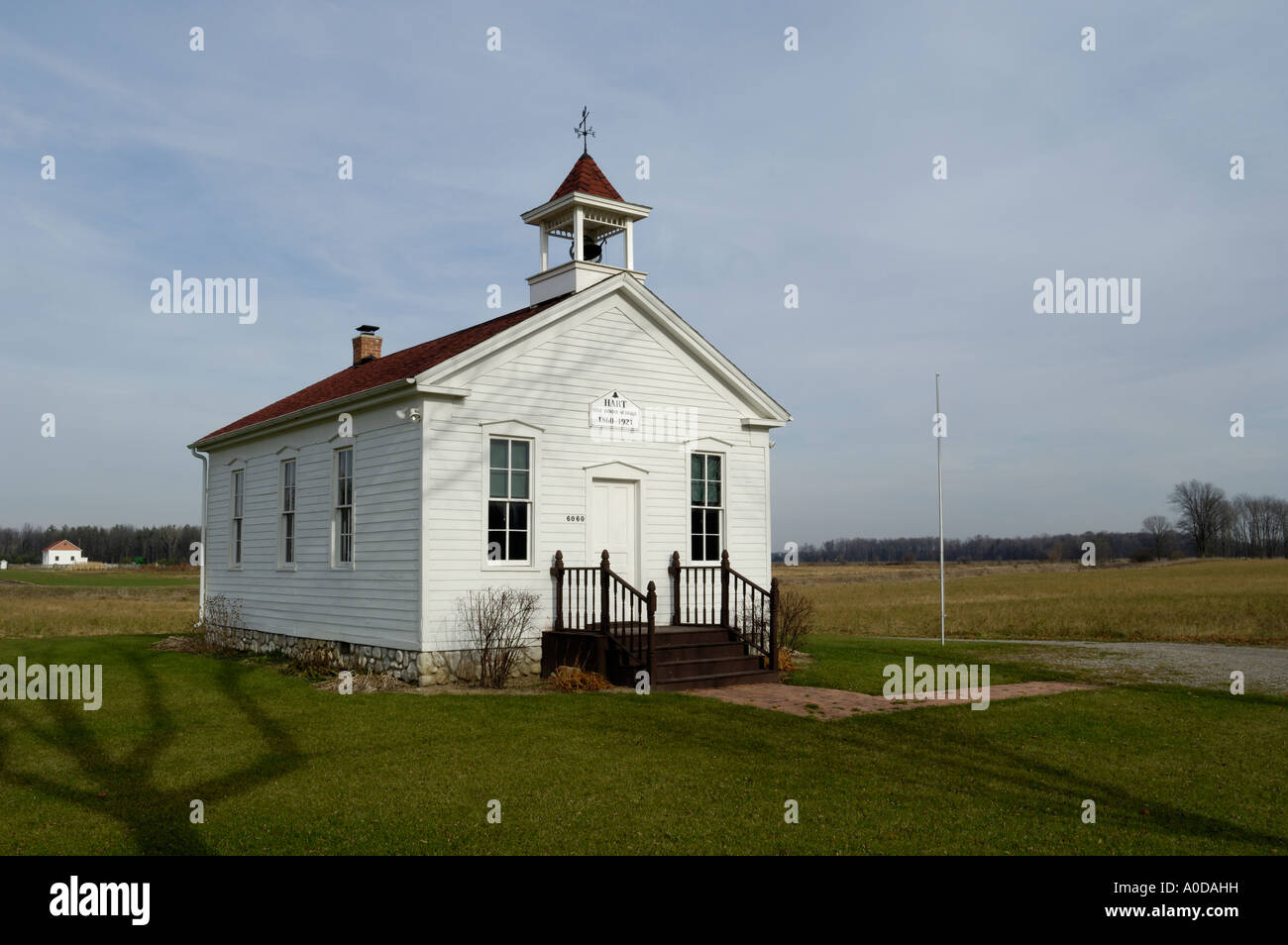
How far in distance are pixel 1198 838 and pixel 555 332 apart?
11399 millimetres

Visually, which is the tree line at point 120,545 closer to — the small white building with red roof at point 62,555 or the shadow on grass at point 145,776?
the small white building with red roof at point 62,555

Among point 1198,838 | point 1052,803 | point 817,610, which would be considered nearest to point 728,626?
point 1052,803

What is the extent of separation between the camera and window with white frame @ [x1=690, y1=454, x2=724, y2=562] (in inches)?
678

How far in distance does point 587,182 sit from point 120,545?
149061 mm

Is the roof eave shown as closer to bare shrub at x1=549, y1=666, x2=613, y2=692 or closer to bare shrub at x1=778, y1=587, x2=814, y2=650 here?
bare shrub at x1=549, y1=666, x2=613, y2=692

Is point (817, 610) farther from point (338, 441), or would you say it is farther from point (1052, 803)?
point (1052, 803)

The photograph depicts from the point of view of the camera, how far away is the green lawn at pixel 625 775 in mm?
6816

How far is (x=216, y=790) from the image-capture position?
8180 mm

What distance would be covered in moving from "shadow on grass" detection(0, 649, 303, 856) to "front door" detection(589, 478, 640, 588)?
228 inches

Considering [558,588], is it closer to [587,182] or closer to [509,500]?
[509,500]

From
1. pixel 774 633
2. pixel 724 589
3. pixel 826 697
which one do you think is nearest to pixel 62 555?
pixel 724 589

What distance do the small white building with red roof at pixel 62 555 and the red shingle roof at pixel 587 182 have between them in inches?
5390

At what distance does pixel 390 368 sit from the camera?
58.2 feet

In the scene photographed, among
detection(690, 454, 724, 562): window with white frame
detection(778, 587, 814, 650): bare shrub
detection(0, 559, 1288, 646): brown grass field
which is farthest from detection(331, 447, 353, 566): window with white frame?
detection(0, 559, 1288, 646): brown grass field
